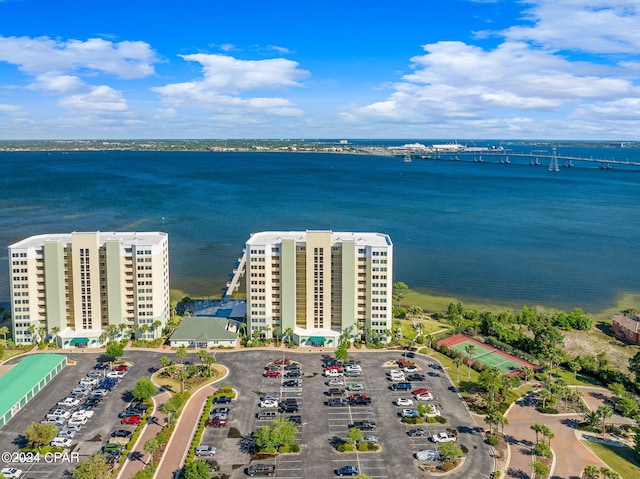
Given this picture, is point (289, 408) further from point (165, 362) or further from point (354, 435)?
point (165, 362)

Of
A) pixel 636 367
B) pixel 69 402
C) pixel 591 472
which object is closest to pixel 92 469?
pixel 69 402

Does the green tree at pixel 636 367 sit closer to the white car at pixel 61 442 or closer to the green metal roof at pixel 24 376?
the white car at pixel 61 442

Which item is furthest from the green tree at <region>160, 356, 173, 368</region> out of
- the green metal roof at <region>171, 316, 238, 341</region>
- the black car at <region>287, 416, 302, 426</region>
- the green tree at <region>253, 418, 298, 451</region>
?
the green tree at <region>253, 418, 298, 451</region>

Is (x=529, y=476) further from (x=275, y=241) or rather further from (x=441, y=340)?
(x=275, y=241)

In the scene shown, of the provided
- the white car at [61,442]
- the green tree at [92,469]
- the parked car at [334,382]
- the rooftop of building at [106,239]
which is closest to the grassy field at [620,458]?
the parked car at [334,382]

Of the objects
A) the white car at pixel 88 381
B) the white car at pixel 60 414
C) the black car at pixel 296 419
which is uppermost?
the white car at pixel 88 381
